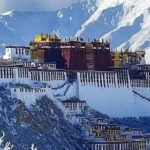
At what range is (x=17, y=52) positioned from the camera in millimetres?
181750

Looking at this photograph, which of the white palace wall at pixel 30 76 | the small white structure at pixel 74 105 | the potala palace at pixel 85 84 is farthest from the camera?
the small white structure at pixel 74 105

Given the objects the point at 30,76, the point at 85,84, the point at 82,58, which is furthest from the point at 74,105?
the point at 82,58

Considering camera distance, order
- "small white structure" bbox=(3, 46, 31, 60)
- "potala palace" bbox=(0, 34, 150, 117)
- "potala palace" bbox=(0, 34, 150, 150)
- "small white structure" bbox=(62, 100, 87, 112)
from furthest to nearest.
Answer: "small white structure" bbox=(3, 46, 31, 60) → "potala palace" bbox=(0, 34, 150, 117) → "small white structure" bbox=(62, 100, 87, 112) → "potala palace" bbox=(0, 34, 150, 150)

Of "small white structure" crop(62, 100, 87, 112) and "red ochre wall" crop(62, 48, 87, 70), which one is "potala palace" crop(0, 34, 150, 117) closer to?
"red ochre wall" crop(62, 48, 87, 70)

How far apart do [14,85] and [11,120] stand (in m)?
8.81

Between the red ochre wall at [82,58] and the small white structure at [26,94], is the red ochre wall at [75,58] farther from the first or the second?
the small white structure at [26,94]

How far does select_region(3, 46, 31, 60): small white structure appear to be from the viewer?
593 feet

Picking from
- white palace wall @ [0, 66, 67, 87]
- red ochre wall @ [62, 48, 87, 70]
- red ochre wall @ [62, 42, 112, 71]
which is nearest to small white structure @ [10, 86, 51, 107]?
white palace wall @ [0, 66, 67, 87]

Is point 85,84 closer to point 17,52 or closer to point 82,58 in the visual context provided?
point 82,58

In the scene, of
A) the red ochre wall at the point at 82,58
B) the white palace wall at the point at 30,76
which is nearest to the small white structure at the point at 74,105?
the white palace wall at the point at 30,76

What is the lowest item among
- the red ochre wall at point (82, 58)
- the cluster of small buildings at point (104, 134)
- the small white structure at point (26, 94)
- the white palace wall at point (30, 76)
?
the cluster of small buildings at point (104, 134)

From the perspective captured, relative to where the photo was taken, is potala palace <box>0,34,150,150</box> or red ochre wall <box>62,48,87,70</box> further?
red ochre wall <box>62,48,87,70</box>

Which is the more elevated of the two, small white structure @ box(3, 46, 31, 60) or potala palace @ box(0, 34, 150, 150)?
small white structure @ box(3, 46, 31, 60)

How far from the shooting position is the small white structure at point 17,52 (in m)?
181
